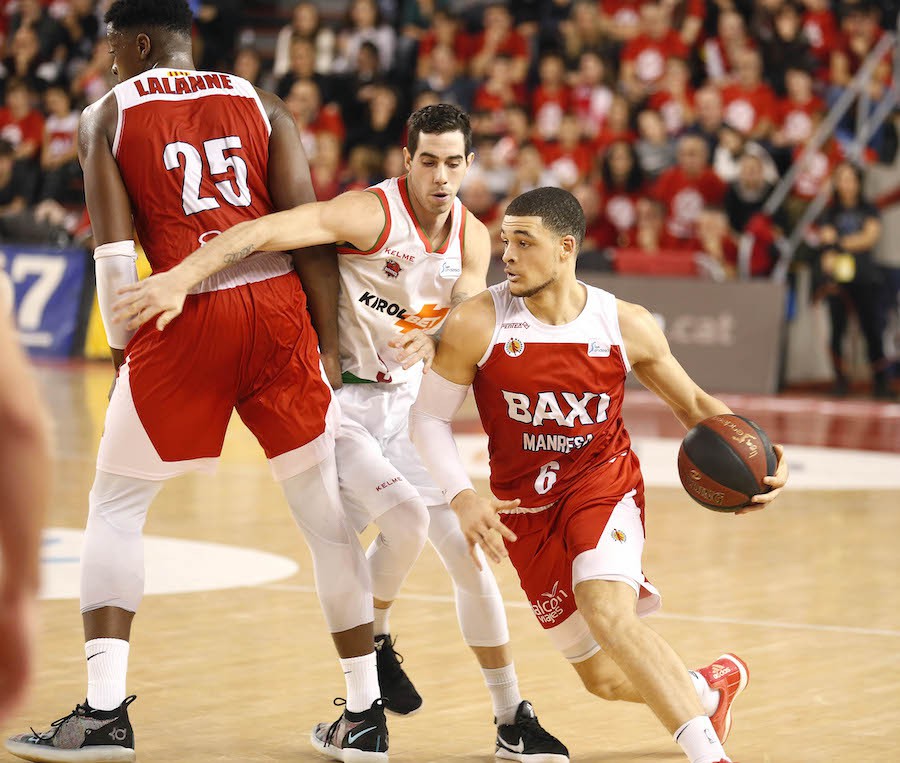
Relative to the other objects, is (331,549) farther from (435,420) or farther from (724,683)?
(724,683)

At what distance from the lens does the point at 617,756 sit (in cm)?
471

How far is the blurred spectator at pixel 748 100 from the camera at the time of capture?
15.9 metres

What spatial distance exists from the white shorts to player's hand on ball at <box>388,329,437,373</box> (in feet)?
1.38

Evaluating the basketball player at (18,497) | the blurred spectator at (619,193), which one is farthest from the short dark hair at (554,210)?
the blurred spectator at (619,193)

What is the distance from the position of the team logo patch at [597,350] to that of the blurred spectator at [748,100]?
11721mm

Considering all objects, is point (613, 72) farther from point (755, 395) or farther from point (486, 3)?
point (755, 395)

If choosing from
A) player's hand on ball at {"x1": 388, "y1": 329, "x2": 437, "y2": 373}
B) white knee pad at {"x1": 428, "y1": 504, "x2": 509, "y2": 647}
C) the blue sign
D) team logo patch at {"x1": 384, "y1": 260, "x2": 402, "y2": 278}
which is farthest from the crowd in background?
player's hand on ball at {"x1": 388, "y1": 329, "x2": 437, "y2": 373}

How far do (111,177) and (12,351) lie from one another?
2.96 m

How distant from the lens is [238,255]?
14.5ft

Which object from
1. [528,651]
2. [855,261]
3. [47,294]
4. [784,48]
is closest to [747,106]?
[784,48]

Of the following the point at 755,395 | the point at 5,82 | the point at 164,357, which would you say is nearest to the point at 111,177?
the point at 164,357

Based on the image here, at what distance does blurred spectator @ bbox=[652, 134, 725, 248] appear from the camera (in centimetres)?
1518

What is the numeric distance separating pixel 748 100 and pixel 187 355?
12341mm

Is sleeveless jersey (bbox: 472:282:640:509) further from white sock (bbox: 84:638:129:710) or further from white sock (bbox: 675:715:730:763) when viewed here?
white sock (bbox: 84:638:129:710)
